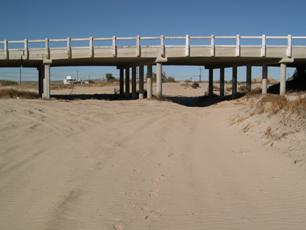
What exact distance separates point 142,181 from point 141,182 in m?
0.07

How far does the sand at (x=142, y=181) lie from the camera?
5766 millimetres

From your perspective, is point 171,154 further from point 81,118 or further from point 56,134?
point 81,118

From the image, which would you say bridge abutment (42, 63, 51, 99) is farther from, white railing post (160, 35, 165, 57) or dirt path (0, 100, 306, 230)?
dirt path (0, 100, 306, 230)

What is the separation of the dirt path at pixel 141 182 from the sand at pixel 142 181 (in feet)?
0.04

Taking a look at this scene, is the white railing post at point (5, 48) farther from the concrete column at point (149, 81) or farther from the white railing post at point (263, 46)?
the white railing post at point (263, 46)

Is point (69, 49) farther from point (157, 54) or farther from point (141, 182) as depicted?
point (141, 182)

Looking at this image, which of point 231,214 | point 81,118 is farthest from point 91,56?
point 231,214

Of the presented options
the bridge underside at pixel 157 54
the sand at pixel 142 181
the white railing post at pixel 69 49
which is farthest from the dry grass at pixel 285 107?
the white railing post at pixel 69 49

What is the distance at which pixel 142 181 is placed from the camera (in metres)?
7.72

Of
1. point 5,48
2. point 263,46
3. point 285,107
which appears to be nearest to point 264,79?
point 263,46

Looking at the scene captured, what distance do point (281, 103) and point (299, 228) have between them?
9504 millimetres

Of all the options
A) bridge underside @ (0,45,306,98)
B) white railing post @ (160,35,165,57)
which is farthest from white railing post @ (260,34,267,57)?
white railing post @ (160,35,165,57)

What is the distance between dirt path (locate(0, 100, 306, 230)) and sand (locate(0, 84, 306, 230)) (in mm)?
13

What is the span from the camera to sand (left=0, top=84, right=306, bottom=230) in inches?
227
